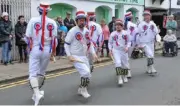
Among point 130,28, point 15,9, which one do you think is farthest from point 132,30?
point 15,9

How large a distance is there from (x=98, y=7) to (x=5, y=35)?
9.83 m

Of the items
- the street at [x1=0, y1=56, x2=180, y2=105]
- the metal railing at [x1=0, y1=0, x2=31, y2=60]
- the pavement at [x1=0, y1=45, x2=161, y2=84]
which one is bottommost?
the street at [x1=0, y1=56, x2=180, y2=105]

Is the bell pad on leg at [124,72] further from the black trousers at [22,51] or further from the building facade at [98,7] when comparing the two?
the building facade at [98,7]

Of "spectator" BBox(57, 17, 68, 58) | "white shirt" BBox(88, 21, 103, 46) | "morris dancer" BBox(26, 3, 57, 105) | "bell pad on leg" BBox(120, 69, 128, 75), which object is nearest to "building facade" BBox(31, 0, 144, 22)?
"spectator" BBox(57, 17, 68, 58)

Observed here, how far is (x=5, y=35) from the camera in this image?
12859mm

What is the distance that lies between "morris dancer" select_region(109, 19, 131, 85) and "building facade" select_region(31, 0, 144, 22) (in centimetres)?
706

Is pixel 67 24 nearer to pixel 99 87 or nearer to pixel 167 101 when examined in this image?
pixel 99 87

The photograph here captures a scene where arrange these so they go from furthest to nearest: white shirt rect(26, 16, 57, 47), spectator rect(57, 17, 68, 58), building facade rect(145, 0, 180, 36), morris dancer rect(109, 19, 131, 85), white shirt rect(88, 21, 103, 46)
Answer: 1. building facade rect(145, 0, 180, 36)
2. spectator rect(57, 17, 68, 58)
3. white shirt rect(88, 21, 103, 46)
4. morris dancer rect(109, 19, 131, 85)
5. white shirt rect(26, 16, 57, 47)

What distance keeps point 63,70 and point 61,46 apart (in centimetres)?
290

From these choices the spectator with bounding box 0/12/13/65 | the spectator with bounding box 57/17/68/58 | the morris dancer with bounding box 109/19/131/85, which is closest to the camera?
the morris dancer with bounding box 109/19/131/85

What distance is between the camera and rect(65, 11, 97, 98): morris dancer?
7.86 m

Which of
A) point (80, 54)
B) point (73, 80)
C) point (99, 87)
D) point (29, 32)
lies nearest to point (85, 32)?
point (80, 54)

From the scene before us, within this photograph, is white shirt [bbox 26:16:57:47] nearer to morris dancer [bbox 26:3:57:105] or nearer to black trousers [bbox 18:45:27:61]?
morris dancer [bbox 26:3:57:105]

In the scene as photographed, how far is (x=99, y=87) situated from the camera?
369 inches
